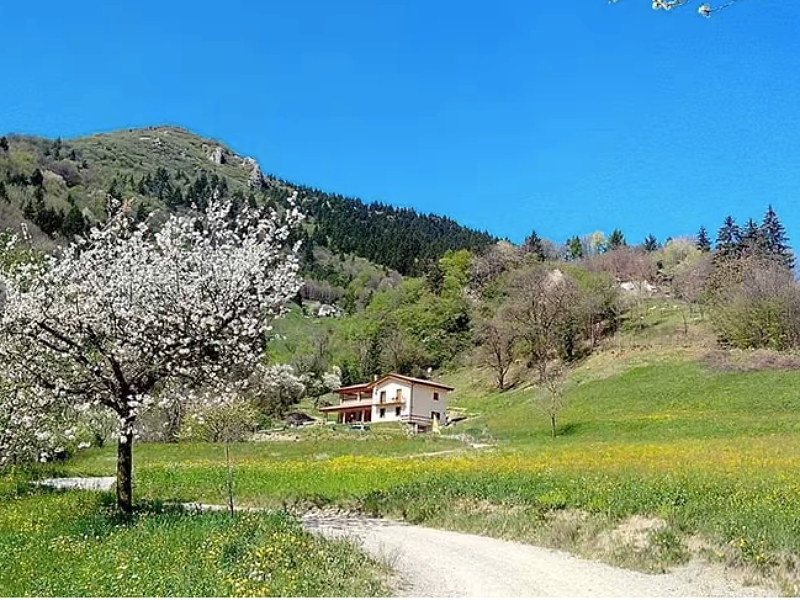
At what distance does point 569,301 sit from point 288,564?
8810cm

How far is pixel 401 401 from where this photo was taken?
3310 inches

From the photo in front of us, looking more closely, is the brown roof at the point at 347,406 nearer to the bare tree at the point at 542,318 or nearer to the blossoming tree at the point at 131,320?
the bare tree at the point at 542,318

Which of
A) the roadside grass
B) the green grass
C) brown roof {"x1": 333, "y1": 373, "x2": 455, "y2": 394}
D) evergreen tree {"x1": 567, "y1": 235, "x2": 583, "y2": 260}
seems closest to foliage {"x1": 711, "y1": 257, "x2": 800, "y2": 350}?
the green grass

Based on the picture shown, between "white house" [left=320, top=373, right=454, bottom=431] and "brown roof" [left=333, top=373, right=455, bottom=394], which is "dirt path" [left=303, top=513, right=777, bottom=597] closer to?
"white house" [left=320, top=373, right=454, bottom=431]

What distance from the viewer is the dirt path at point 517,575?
11578 millimetres

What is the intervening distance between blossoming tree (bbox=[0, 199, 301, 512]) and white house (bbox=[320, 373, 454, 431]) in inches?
2291

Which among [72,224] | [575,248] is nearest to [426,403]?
[72,224]

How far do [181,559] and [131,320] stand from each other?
771 cm

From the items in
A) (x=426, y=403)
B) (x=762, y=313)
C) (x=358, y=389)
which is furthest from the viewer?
(x=358, y=389)

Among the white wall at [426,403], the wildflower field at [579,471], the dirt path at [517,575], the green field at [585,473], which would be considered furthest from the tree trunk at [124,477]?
the white wall at [426,403]

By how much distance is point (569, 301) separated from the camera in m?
96.4

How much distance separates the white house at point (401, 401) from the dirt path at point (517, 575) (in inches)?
2403

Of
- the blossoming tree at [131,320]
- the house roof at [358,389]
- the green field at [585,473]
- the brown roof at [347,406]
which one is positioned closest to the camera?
the green field at [585,473]

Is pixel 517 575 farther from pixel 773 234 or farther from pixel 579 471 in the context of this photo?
pixel 773 234
